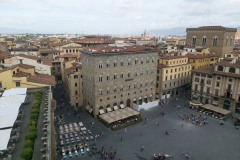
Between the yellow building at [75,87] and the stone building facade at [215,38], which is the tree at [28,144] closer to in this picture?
the yellow building at [75,87]

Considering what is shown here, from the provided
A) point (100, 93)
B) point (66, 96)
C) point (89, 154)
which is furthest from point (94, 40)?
point (89, 154)

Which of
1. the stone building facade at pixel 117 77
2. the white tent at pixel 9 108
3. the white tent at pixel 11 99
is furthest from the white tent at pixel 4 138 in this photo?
the stone building facade at pixel 117 77

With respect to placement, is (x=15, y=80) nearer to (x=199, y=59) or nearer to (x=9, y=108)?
(x=9, y=108)

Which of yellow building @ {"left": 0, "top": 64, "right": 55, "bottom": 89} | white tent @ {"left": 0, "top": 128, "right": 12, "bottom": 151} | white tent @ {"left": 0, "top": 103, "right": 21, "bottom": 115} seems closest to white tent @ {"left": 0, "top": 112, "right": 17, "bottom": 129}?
white tent @ {"left": 0, "top": 103, "right": 21, "bottom": 115}

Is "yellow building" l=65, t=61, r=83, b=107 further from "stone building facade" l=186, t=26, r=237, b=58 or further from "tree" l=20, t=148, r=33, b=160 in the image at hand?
"stone building facade" l=186, t=26, r=237, b=58

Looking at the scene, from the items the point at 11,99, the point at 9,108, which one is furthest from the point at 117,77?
the point at 9,108

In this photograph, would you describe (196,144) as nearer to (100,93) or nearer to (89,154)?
(89,154)
